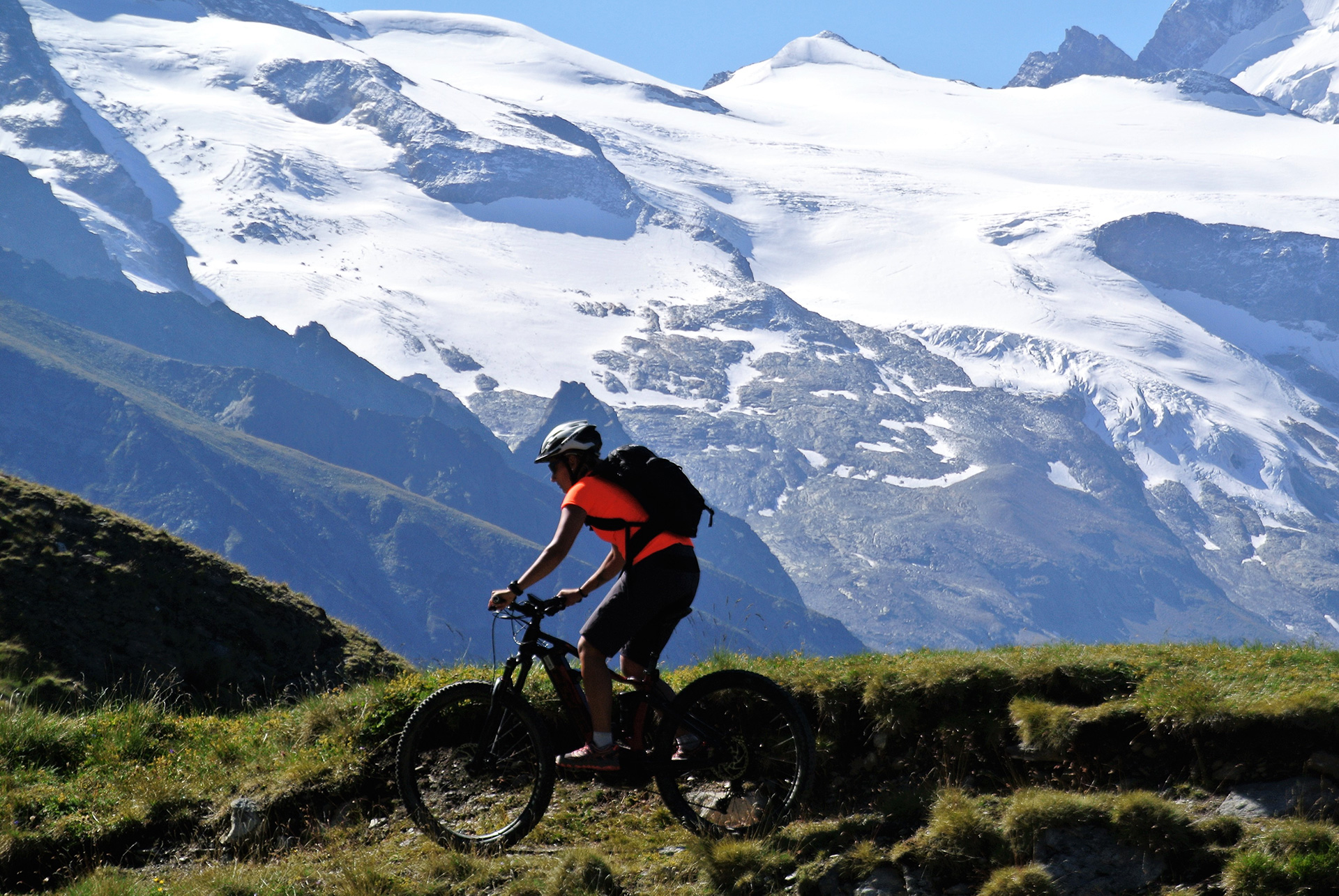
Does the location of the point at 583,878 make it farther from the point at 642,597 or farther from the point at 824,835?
the point at 642,597

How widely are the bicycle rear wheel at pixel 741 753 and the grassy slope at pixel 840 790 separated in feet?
0.96

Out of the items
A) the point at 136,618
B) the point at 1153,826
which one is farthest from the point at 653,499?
the point at 136,618

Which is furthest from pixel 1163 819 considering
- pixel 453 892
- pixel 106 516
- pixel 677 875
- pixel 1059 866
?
pixel 106 516

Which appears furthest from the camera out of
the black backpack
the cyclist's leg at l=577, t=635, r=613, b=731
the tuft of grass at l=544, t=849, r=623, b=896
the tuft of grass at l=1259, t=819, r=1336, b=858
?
the cyclist's leg at l=577, t=635, r=613, b=731

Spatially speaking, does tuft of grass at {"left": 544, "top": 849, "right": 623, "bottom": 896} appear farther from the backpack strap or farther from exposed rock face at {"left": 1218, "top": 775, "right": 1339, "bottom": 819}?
exposed rock face at {"left": 1218, "top": 775, "right": 1339, "bottom": 819}

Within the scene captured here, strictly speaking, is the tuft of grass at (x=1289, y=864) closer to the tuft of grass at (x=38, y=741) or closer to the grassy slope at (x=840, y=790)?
the grassy slope at (x=840, y=790)

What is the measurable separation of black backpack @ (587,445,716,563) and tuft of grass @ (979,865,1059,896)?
9.96 feet

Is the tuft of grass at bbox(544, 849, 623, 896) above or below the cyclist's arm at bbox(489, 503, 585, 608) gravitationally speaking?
below

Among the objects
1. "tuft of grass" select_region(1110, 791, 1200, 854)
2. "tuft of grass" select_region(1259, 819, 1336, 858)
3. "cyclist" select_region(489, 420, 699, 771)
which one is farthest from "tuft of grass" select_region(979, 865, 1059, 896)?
"cyclist" select_region(489, 420, 699, 771)

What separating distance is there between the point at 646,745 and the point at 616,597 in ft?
4.14

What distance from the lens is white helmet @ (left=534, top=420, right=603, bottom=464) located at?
A: 8484 mm

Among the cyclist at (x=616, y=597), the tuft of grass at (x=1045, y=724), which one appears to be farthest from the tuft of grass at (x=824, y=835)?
the tuft of grass at (x=1045, y=724)

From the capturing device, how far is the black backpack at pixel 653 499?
8219 millimetres

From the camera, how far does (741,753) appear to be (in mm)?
8656
